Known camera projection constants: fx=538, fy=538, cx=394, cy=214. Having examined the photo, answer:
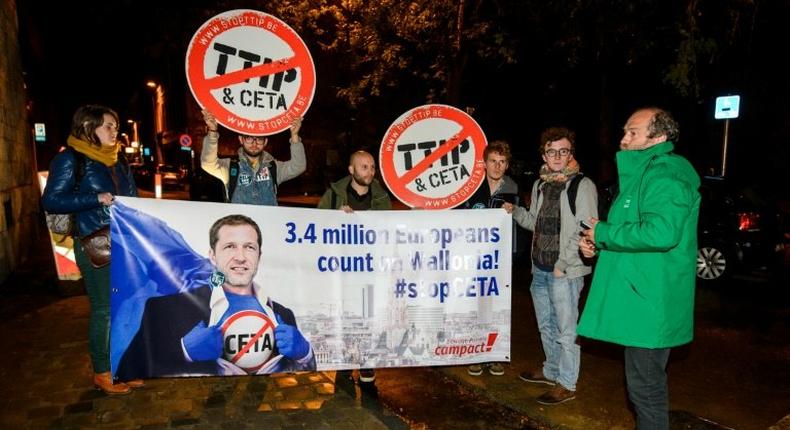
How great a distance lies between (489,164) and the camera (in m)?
4.35

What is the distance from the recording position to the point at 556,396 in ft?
13.1

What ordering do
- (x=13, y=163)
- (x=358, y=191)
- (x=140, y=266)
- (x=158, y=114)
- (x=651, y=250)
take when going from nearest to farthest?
(x=651, y=250), (x=140, y=266), (x=358, y=191), (x=13, y=163), (x=158, y=114)

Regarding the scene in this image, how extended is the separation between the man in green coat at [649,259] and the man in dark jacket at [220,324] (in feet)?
7.18

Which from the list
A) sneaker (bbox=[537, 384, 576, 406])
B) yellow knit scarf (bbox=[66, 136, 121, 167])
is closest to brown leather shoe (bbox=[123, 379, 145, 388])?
yellow knit scarf (bbox=[66, 136, 121, 167])

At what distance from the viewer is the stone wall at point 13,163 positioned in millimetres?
8086

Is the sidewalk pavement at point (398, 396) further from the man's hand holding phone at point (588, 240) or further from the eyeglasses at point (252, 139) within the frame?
the eyeglasses at point (252, 139)

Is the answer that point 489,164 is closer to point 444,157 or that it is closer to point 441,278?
point 444,157

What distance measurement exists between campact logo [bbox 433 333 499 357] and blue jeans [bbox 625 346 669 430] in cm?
134

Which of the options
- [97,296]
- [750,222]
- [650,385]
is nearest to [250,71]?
[97,296]

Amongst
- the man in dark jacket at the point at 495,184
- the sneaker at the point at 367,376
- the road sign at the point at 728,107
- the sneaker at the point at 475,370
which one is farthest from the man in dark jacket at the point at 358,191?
the road sign at the point at 728,107

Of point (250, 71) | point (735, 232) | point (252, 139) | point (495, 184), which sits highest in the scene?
point (250, 71)

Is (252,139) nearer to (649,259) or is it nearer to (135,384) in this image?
(135,384)

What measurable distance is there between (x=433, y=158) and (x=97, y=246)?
2.58 m

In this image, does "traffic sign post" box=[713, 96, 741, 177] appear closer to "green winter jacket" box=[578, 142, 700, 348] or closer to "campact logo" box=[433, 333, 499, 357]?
"campact logo" box=[433, 333, 499, 357]
